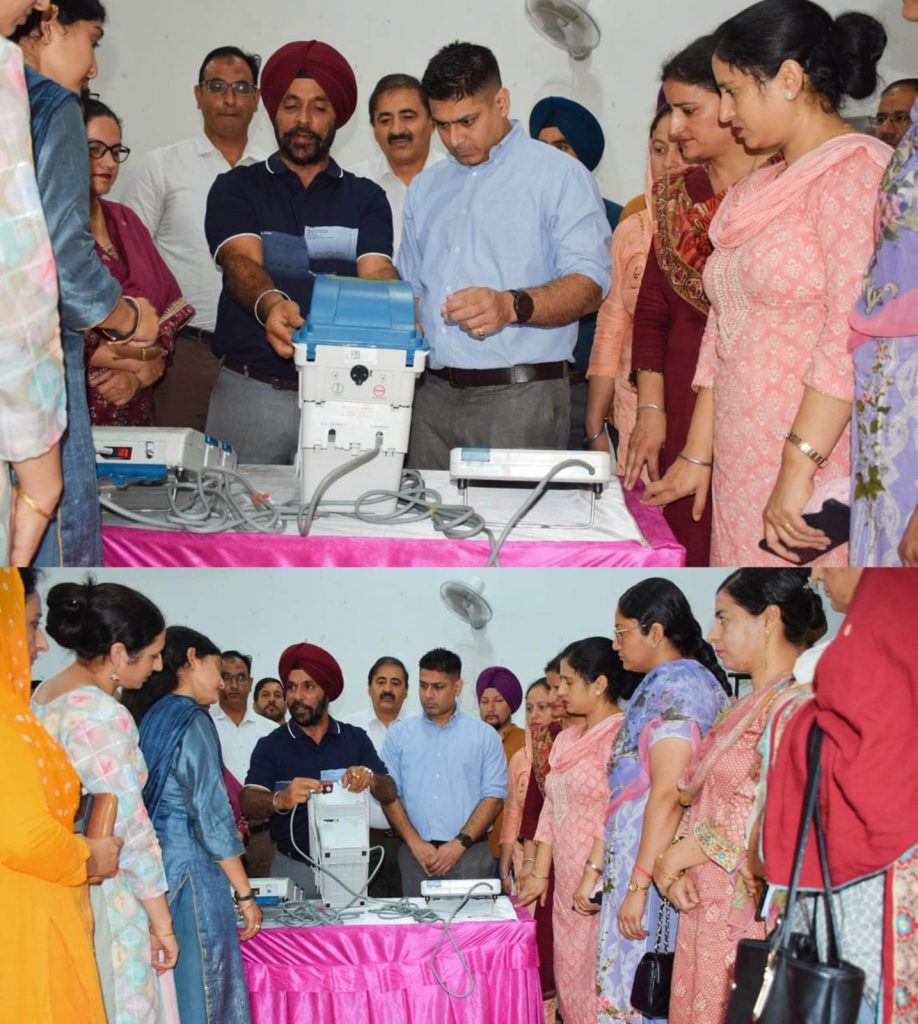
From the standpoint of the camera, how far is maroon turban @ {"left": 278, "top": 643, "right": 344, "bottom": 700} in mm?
1597

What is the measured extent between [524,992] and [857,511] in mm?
769

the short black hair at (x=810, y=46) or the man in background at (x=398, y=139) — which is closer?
the short black hair at (x=810, y=46)

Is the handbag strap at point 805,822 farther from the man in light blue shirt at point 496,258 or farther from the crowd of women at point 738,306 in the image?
the man in light blue shirt at point 496,258

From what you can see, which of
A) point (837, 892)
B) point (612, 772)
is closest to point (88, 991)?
point (612, 772)

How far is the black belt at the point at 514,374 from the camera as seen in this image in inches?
93.3

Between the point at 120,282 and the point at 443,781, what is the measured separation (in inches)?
46.3

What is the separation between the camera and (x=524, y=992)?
163 cm

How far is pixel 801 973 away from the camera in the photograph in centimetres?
132

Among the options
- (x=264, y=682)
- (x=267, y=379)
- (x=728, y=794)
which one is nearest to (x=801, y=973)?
(x=728, y=794)

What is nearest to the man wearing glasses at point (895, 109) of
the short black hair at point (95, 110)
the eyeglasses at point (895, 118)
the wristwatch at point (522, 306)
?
the eyeglasses at point (895, 118)

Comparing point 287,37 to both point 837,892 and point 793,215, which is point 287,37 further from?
point 837,892

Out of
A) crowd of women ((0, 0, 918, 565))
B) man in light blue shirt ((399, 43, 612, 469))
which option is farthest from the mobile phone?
man in light blue shirt ((399, 43, 612, 469))

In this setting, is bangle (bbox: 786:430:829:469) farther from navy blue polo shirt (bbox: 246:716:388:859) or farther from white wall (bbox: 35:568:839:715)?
navy blue polo shirt (bbox: 246:716:388:859)

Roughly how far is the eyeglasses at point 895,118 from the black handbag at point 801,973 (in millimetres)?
1363
